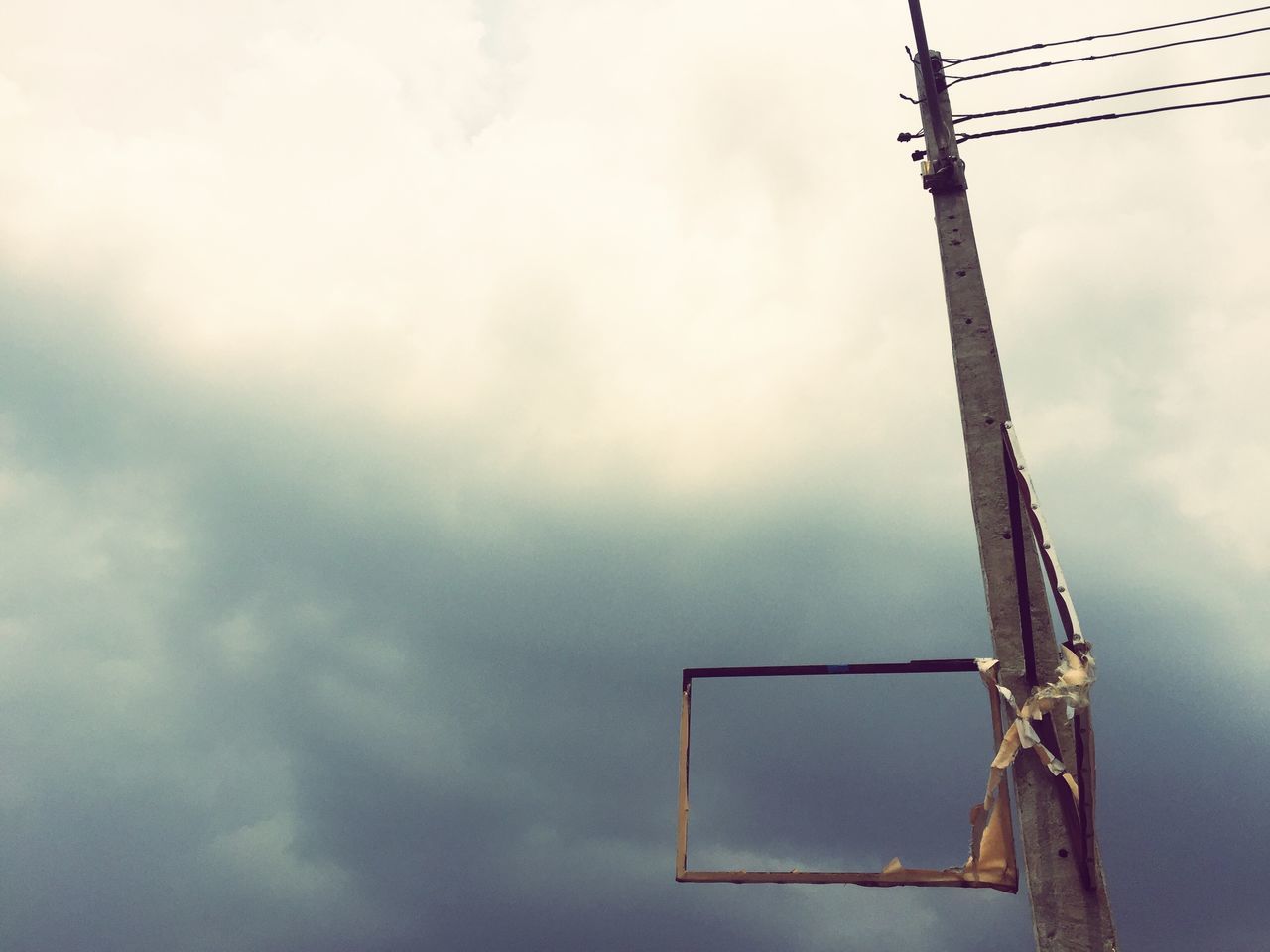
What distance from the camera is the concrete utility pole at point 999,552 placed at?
4.68m

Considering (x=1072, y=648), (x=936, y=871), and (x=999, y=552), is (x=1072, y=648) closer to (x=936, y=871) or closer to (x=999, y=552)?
(x=999, y=552)

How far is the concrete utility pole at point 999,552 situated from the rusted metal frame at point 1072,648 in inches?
2.5

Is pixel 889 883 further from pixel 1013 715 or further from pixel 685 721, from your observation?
pixel 685 721

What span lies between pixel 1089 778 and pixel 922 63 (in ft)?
18.1

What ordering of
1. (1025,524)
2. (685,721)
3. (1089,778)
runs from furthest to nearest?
(685,721)
(1025,524)
(1089,778)

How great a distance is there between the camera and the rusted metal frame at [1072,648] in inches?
181

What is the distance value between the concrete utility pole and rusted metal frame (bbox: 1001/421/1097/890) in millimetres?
63

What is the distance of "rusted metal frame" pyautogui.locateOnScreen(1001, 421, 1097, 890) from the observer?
15.1ft

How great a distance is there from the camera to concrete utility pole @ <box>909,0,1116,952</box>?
4.68 m

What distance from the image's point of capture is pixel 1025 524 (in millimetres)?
5590

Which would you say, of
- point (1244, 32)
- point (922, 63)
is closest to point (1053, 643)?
point (922, 63)

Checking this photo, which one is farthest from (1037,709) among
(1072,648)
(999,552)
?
(999,552)

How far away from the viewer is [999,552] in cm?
555

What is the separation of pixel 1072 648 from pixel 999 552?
0.93 meters
